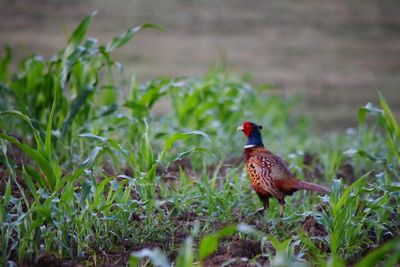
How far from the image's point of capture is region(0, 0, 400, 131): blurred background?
8102mm

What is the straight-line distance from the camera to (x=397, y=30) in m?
10.5

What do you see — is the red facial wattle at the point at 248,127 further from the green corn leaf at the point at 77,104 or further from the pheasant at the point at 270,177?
the green corn leaf at the point at 77,104

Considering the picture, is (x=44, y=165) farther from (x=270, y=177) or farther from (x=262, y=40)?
(x=262, y=40)

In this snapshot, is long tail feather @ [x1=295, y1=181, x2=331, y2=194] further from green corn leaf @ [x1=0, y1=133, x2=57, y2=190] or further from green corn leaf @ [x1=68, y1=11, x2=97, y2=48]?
green corn leaf @ [x1=68, y1=11, x2=97, y2=48]

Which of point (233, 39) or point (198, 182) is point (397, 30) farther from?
point (198, 182)

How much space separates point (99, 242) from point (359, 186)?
1314 mm

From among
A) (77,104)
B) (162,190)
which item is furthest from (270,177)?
(77,104)

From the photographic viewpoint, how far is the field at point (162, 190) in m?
3.06

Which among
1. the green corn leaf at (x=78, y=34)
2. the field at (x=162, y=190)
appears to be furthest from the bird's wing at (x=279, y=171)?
the green corn leaf at (x=78, y=34)

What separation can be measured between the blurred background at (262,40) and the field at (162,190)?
6.61 ft

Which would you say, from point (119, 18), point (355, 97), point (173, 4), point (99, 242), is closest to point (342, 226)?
point (99, 242)

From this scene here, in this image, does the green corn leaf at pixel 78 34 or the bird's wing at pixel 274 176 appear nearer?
the bird's wing at pixel 274 176

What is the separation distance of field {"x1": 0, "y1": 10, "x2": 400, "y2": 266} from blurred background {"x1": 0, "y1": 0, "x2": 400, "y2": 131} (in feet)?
6.61

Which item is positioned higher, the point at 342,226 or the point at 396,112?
the point at 342,226
